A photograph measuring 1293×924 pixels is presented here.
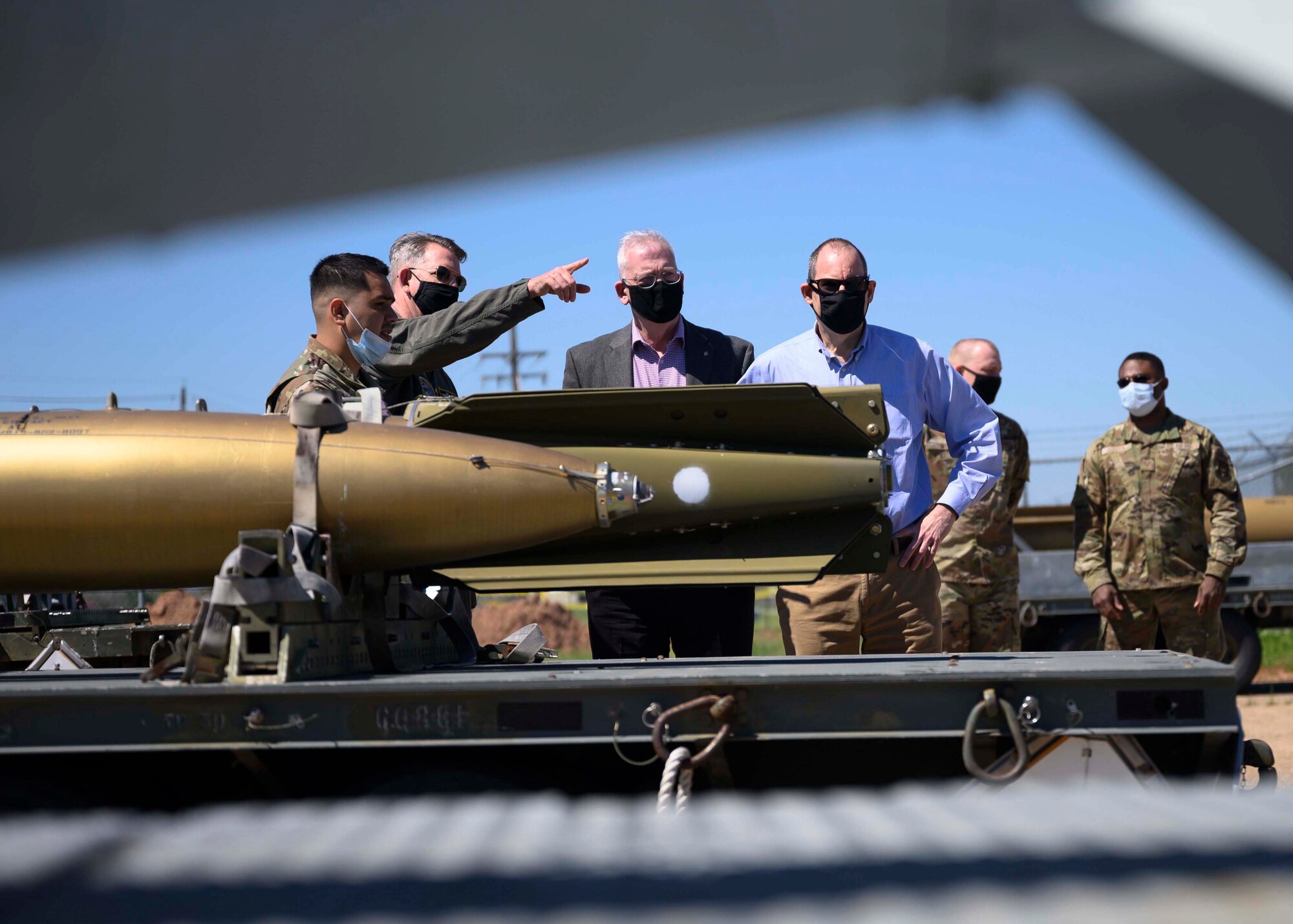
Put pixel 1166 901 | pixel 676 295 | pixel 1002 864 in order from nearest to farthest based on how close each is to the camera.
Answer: pixel 1166 901, pixel 1002 864, pixel 676 295

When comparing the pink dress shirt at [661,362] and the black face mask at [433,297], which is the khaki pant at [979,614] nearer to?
the pink dress shirt at [661,362]

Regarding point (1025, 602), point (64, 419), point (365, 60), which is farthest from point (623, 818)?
point (1025, 602)

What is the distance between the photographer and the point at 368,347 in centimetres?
419

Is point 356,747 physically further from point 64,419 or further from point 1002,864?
point 1002,864

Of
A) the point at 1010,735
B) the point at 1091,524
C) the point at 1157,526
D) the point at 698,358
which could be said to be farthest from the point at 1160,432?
the point at 1010,735

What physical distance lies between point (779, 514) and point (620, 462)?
1.81 ft

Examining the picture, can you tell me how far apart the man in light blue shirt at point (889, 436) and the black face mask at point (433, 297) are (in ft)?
4.08

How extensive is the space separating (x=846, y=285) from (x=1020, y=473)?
290cm

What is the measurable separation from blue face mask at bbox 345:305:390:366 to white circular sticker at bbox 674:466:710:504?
1.16 meters

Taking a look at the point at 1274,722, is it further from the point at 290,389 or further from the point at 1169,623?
the point at 290,389

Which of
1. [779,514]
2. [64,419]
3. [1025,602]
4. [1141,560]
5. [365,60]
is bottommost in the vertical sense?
[1025,602]

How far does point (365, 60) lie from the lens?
40.2 inches

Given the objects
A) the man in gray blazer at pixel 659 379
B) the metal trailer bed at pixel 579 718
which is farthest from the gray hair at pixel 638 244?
the metal trailer bed at pixel 579 718

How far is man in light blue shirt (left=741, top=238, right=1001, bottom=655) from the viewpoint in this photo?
4.32 m
